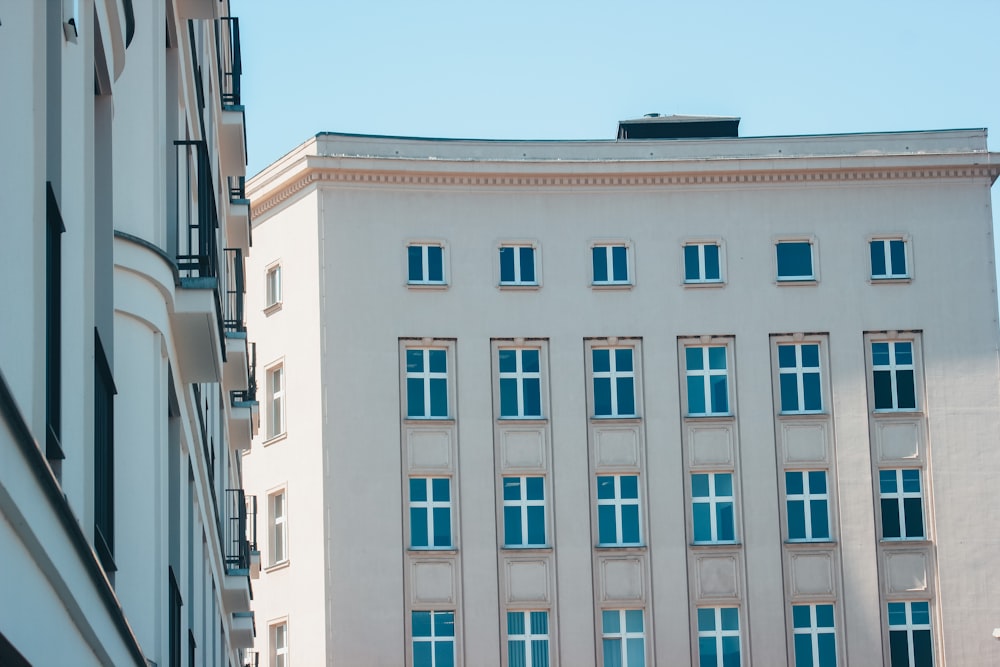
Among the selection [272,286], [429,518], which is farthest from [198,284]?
[272,286]

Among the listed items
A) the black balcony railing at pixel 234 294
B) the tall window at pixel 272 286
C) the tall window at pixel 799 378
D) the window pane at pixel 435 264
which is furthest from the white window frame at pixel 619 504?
the black balcony railing at pixel 234 294

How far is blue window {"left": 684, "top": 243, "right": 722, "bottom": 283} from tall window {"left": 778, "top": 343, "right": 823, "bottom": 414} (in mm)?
2554

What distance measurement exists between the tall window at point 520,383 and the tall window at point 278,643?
25.5ft

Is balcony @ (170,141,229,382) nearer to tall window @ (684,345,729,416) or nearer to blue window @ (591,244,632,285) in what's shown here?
tall window @ (684,345,729,416)

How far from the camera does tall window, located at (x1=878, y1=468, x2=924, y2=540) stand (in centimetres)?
4628

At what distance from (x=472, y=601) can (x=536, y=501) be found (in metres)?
2.97

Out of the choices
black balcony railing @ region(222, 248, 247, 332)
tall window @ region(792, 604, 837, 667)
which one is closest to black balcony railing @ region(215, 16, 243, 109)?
black balcony railing @ region(222, 248, 247, 332)

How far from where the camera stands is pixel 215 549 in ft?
73.1

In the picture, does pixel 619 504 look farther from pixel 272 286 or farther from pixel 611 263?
pixel 272 286

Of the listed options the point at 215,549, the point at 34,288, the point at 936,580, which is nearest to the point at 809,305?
the point at 936,580

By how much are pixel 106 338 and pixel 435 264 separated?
37.3 metres

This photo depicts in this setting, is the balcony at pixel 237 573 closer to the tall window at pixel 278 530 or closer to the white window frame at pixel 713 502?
the tall window at pixel 278 530

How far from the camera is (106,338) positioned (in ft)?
32.6

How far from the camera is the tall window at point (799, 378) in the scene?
154 ft
